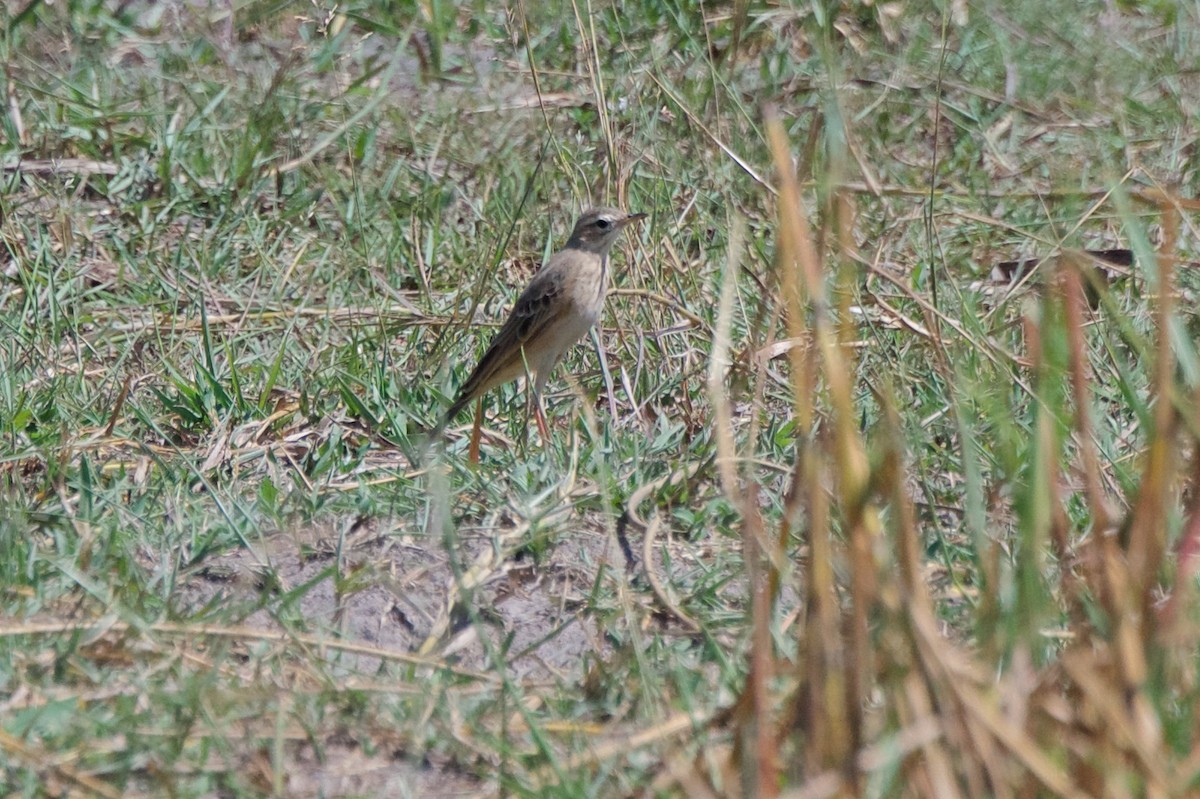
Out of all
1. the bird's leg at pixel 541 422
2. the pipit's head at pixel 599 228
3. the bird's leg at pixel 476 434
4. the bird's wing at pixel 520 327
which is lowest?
the bird's leg at pixel 476 434

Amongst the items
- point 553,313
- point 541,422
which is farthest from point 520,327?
point 541,422

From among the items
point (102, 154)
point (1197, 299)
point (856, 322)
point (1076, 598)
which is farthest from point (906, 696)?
point (102, 154)

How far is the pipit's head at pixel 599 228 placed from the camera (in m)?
5.88

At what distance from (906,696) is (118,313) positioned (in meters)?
4.34

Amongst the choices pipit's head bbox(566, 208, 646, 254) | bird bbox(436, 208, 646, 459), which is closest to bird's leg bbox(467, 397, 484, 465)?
bird bbox(436, 208, 646, 459)

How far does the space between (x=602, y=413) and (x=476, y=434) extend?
1.71ft

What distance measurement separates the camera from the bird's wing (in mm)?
5430

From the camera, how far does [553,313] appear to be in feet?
18.7

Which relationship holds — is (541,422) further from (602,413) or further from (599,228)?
(599,228)

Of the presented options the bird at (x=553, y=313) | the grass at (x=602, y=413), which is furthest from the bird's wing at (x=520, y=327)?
the grass at (x=602, y=413)

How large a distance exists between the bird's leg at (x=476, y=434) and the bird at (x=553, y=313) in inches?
2.1

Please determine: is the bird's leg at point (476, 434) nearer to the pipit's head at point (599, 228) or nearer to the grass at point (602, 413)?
the grass at point (602, 413)

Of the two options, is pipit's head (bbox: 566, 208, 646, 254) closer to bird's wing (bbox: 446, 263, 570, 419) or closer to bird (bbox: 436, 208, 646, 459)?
bird (bbox: 436, 208, 646, 459)


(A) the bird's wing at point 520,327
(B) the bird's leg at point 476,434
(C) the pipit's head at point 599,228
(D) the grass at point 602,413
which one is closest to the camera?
(D) the grass at point 602,413
